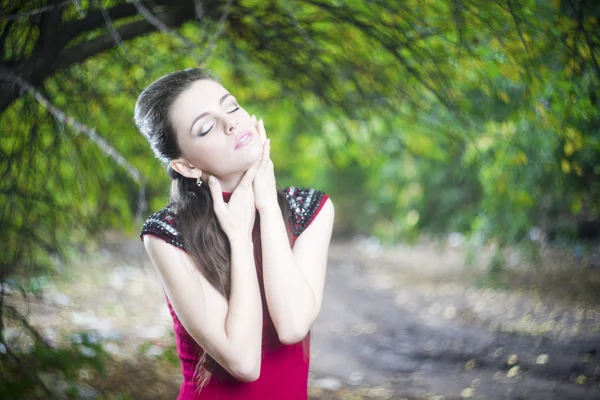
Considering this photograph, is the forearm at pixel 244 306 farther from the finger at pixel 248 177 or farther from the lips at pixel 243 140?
the lips at pixel 243 140

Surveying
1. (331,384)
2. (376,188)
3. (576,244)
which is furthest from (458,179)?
(376,188)

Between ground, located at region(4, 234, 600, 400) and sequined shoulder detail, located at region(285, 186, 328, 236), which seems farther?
ground, located at region(4, 234, 600, 400)

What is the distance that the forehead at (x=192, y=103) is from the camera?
5.40 feet

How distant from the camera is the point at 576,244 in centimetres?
511

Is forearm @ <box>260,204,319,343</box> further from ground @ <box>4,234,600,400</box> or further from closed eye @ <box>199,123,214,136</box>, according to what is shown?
ground @ <box>4,234,600,400</box>

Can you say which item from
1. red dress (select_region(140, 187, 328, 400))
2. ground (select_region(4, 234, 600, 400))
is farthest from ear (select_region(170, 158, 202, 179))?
ground (select_region(4, 234, 600, 400))

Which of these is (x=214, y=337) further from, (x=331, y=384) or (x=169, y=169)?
(x=331, y=384)

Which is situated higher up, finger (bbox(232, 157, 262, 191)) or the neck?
finger (bbox(232, 157, 262, 191))

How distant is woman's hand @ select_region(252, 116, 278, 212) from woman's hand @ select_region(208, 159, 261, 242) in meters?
0.01

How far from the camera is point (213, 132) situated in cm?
163

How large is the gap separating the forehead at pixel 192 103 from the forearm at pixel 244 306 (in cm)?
37

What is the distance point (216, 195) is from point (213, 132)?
0.58ft

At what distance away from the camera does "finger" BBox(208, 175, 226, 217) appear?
5.33ft

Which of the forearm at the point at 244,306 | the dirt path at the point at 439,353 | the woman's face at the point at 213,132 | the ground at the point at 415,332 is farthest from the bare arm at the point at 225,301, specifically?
the dirt path at the point at 439,353
